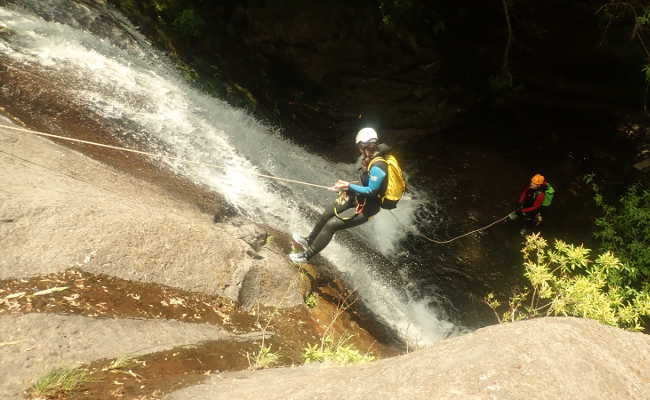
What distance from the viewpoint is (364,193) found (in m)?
5.15

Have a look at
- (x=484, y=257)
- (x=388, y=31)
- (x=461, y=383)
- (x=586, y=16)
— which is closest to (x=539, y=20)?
(x=586, y=16)

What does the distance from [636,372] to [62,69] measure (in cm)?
830

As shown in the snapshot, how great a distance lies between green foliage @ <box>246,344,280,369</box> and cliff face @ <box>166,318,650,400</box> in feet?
2.67

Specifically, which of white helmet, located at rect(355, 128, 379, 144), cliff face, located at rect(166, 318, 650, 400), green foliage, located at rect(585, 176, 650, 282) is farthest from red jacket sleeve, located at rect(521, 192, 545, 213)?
cliff face, located at rect(166, 318, 650, 400)

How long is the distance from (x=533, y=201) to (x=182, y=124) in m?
7.22

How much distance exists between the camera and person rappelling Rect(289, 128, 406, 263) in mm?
5035

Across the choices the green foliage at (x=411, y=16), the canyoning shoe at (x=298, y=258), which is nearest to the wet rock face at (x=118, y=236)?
the canyoning shoe at (x=298, y=258)

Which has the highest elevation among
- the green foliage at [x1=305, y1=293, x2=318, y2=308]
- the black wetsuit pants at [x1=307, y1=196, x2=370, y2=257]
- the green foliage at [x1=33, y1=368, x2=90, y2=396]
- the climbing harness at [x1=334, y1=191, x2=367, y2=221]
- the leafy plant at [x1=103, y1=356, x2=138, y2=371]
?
the climbing harness at [x1=334, y1=191, x2=367, y2=221]

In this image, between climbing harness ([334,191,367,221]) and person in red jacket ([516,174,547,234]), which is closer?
climbing harness ([334,191,367,221])

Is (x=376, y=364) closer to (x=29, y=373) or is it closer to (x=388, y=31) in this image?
(x=29, y=373)

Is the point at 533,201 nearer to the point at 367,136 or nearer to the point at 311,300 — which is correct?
the point at 367,136

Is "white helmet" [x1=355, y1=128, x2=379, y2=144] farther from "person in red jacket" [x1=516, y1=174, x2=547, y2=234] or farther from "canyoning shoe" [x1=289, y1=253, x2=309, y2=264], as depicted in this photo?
"person in red jacket" [x1=516, y1=174, x2=547, y2=234]

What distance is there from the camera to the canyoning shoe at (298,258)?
562 centimetres

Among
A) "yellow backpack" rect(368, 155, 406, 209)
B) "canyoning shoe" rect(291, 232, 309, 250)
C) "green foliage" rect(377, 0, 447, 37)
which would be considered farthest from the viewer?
"green foliage" rect(377, 0, 447, 37)
